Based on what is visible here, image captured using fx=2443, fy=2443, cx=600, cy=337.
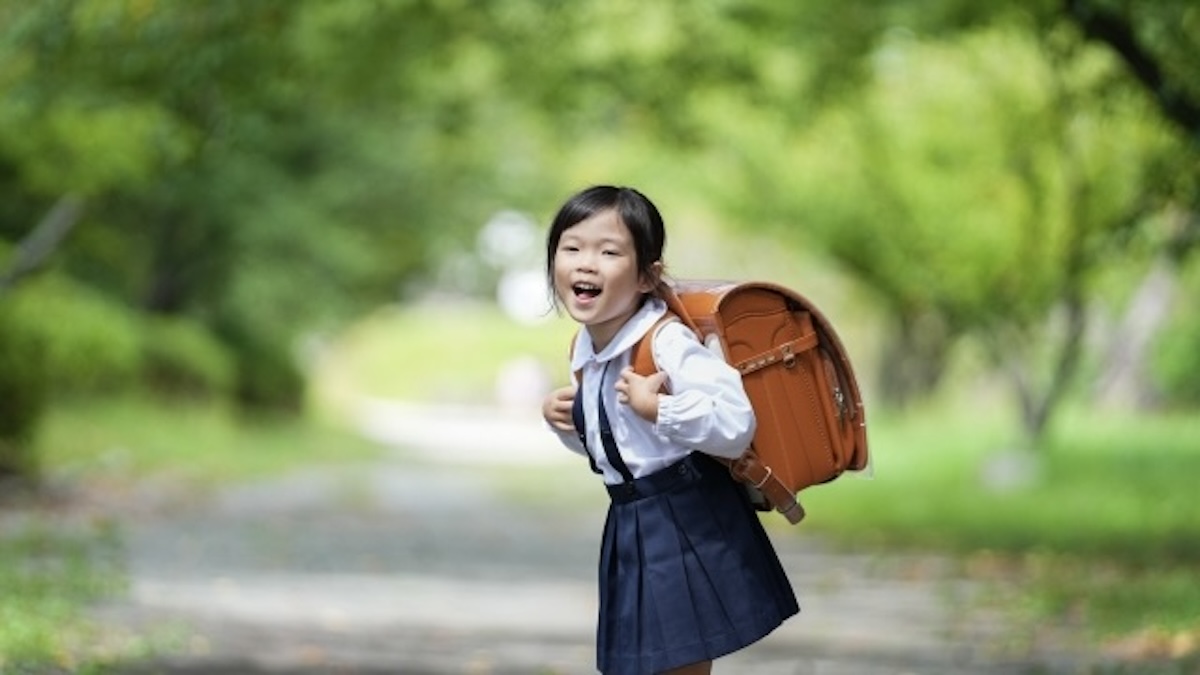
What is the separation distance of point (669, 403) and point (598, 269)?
38cm

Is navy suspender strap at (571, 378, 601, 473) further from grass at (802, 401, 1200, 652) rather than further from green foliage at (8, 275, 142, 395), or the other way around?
green foliage at (8, 275, 142, 395)

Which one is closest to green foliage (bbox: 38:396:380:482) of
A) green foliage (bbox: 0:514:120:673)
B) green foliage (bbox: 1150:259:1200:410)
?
green foliage (bbox: 0:514:120:673)

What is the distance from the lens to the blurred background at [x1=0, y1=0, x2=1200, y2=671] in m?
16.8

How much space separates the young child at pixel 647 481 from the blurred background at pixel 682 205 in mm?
452

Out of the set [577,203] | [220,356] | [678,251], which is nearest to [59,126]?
[577,203]

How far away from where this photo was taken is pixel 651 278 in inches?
231

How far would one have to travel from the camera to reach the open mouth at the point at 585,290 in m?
5.80

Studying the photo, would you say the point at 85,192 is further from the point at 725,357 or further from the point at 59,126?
the point at 725,357

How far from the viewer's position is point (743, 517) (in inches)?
236

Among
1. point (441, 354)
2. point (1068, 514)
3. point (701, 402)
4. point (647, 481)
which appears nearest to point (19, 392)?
point (1068, 514)

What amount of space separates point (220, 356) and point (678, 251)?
25.6m

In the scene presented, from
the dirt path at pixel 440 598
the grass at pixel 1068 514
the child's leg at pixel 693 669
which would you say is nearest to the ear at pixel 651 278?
the child's leg at pixel 693 669

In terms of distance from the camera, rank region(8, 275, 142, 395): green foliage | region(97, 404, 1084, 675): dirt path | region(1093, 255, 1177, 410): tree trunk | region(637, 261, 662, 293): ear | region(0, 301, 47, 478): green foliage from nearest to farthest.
Answer: region(637, 261, 662, 293): ear, region(97, 404, 1084, 675): dirt path, region(0, 301, 47, 478): green foliage, region(8, 275, 142, 395): green foliage, region(1093, 255, 1177, 410): tree trunk

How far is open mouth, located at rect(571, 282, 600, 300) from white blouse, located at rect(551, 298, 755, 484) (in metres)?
0.13
